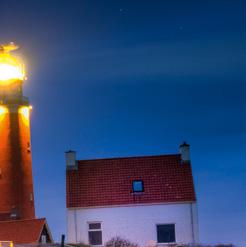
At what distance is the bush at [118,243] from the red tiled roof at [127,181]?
5.96 ft

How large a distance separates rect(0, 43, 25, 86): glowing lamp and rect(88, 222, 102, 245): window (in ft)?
34.8

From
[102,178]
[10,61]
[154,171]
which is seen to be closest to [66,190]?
[102,178]

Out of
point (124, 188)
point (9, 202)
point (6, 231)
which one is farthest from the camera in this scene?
point (9, 202)

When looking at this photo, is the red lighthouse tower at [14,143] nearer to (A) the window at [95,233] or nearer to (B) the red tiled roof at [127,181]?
(B) the red tiled roof at [127,181]

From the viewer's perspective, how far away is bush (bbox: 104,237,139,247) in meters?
34.4

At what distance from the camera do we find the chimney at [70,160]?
37344mm

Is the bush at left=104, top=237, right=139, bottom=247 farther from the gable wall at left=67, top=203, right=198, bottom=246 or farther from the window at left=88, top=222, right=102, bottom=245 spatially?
the window at left=88, top=222, right=102, bottom=245

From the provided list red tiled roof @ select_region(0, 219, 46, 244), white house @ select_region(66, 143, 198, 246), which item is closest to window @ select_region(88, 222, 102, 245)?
white house @ select_region(66, 143, 198, 246)

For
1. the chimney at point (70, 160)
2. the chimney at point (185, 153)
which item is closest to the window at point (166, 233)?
the chimney at point (185, 153)

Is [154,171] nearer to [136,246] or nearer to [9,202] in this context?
[136,246]

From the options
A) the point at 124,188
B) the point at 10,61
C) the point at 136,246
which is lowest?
the point at 136,246

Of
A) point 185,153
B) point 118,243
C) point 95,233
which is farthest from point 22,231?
point 185,153

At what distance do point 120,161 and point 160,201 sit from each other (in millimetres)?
3147

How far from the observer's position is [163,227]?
117ft
